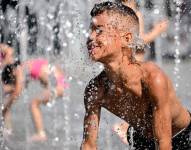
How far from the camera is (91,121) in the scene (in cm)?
360

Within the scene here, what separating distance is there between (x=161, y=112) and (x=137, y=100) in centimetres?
26

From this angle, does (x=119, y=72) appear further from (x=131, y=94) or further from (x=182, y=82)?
(x=182, y=82)

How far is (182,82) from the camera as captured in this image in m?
10.9

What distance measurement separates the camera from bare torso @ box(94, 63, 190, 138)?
3584 millimetres

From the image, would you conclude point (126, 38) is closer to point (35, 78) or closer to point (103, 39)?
point (103, 39)

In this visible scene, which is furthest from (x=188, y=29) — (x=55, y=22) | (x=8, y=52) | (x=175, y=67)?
(x=8, y=52)

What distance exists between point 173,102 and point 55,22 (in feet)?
33.4

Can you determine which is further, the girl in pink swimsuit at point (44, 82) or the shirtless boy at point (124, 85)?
the girl in pink swimsuit at point (44, 82)

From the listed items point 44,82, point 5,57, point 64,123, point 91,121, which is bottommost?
point 64,123

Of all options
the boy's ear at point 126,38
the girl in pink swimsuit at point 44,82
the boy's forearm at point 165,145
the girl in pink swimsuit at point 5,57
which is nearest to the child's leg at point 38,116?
the girl in pink swimsuit at point 44,82

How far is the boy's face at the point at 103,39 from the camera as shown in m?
3.42

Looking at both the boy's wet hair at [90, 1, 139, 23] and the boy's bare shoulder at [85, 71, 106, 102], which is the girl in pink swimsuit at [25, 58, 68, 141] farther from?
the boy's wet hair at [90, 1, 139, 23]

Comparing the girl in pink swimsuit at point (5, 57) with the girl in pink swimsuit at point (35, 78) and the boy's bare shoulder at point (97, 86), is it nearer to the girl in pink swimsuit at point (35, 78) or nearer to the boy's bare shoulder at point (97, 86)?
the girl in pink swimsuit at point (35, 78)

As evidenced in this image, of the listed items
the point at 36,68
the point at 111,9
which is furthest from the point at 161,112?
the point at 36,68
